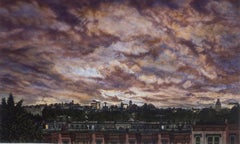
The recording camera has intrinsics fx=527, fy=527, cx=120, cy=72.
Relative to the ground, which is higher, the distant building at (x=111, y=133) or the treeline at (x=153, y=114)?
the treeline at (x=153, y=114)

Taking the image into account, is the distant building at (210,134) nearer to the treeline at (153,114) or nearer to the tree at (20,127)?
the treeline at (153,114)

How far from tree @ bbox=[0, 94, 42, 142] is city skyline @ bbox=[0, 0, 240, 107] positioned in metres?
0.11

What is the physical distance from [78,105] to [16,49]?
2.68 ft

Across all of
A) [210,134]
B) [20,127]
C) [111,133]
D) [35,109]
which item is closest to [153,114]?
[111,133]

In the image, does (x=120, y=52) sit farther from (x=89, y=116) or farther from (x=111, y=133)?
(x=111, y=133)

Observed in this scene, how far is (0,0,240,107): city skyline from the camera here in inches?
202

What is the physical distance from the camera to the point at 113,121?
5.21 metres

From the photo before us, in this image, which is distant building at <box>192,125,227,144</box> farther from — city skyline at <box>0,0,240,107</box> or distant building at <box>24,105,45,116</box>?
distant building at <box>24,105,45,116</box>

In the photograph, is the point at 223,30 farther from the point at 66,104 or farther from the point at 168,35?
the point at 66,104

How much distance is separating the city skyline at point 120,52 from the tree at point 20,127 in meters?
0.11

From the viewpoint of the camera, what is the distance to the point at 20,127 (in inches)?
204

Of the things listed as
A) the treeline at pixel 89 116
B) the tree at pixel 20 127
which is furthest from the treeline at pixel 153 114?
the tree at pixel 20 127

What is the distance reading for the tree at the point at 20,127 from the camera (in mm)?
5152

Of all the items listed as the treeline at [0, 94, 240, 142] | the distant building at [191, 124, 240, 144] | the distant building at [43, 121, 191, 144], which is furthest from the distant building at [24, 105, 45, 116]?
the distant building at [191, 124, 240, 144]
